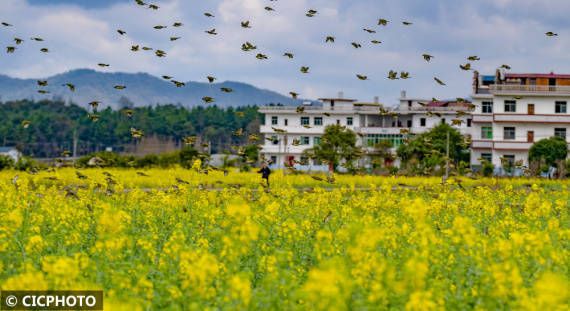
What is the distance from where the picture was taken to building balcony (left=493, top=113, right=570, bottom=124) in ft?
162

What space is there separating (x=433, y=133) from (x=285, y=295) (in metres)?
49.8

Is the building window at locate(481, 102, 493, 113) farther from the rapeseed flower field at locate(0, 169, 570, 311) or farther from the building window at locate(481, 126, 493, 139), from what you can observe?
the rapeseed flower field at locate(0, 169, 570, 311)

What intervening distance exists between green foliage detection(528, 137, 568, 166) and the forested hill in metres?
78.1

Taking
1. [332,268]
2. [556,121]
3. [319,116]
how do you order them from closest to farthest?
[332,268]
[556,121]
[319,116]

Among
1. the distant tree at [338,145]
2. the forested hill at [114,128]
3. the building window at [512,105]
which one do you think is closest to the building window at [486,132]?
the building window at [512,105]

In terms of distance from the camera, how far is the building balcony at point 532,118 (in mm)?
49469

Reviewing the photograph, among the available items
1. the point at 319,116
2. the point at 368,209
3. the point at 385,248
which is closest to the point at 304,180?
the point at 368,209

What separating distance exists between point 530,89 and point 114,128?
10117 centimetres

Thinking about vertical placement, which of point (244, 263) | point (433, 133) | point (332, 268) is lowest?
point (244, 263)

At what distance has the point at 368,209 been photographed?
15453 millimetres

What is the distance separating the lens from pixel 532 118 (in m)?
49.7

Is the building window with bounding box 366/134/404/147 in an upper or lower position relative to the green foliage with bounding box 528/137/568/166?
upper

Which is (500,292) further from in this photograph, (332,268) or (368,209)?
(368,209)

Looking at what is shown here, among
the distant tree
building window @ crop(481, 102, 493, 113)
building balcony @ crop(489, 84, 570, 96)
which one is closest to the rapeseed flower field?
the distant tree
